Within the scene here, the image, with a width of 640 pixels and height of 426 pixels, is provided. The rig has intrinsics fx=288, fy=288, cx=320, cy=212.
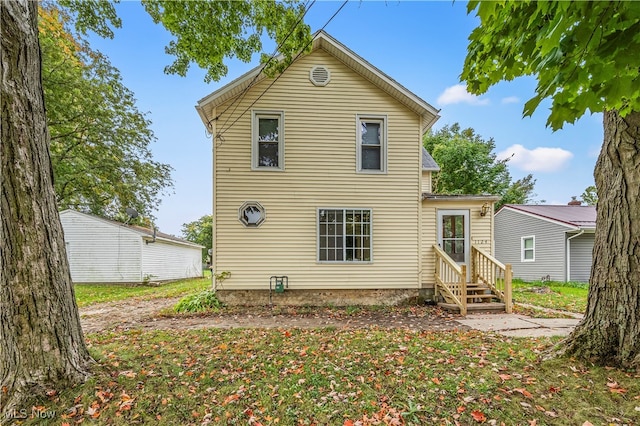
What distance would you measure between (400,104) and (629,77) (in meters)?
6.82

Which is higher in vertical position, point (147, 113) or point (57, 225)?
point (147, 113)

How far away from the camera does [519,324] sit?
19.4 ft

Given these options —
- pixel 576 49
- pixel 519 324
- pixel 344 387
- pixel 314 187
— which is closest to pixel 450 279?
pixel 519 324

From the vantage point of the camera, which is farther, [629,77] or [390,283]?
[390,283]

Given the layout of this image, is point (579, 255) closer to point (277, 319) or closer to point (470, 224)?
point (470, 224)

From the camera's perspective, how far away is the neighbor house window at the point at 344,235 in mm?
7973

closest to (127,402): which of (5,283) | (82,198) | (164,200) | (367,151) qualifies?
(5,283)

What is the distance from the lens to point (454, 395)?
119 inches

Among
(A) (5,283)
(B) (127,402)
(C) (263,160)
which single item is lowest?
(B) (127,402)

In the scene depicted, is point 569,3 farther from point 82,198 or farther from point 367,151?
point 82,198

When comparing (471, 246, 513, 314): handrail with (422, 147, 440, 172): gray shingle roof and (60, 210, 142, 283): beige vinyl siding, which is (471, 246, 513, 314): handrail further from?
(60, 210, 142, 283): beige vinyl siding

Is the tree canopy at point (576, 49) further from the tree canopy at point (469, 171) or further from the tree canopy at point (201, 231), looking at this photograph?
the tree canopy at point (201, 231)

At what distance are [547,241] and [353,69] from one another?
12651mm

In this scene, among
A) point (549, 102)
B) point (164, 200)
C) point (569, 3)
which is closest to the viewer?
point (569, 3)
